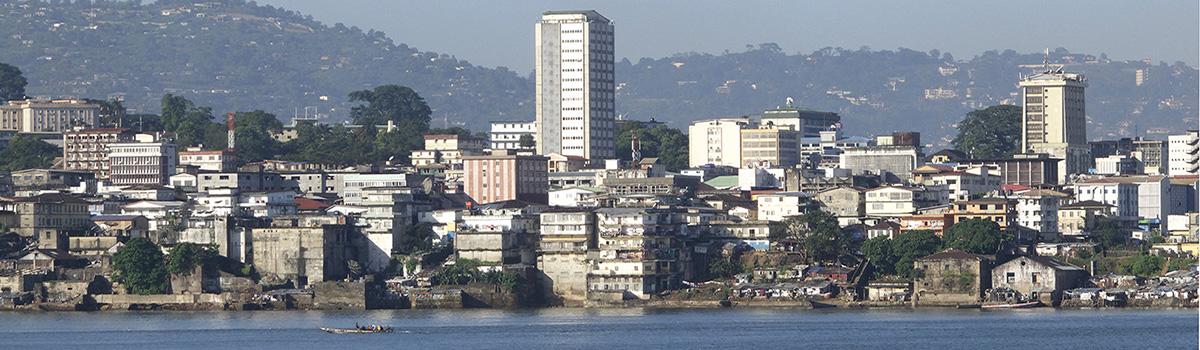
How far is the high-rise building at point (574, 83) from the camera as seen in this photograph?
119750 mm

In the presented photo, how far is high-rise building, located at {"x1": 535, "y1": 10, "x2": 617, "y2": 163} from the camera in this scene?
393 ft

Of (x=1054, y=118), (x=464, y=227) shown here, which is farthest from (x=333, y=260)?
(x=1054, y=118)

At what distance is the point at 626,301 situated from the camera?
252ft

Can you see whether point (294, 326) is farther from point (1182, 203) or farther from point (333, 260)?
point (1182, 203)

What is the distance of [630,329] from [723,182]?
137 feet

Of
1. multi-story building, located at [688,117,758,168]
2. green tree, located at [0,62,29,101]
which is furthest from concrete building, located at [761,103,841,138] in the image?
green tree, located at [0,62,29,101]

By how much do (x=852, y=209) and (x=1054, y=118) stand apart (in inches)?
1716

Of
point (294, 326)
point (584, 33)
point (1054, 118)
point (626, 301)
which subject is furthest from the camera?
point (1054, 118)

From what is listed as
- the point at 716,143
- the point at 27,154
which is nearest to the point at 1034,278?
the point at 716,143

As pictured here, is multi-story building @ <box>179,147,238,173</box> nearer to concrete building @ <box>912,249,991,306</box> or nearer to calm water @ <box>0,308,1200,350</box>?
calm water @ <box>0,308,1200,350</box>

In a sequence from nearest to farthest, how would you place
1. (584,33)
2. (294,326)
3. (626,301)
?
(294,326) < (626,301) < (584,33)

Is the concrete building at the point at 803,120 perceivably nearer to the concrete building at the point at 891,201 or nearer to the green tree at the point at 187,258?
the concrete building at the point at 891,201

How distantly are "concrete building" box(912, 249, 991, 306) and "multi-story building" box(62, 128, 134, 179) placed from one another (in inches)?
2148

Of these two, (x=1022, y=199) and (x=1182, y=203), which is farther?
(x=1182, y=203)
